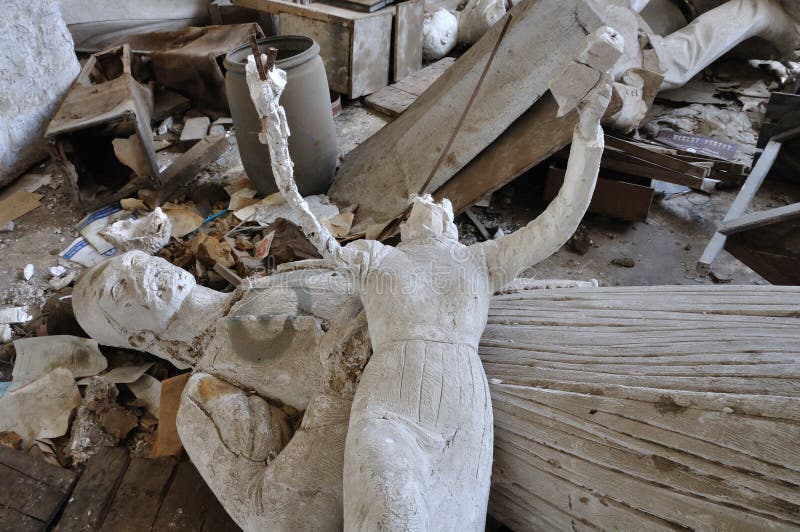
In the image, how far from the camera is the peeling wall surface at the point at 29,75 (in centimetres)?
418

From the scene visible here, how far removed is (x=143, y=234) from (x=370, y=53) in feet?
9.32

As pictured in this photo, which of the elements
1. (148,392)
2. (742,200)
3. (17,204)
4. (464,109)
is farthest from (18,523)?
(742,200)

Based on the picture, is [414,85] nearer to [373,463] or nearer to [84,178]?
[84,178]

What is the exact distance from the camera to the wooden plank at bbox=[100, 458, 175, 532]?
6.89 ft

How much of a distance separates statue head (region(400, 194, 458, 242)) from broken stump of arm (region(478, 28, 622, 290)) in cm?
17

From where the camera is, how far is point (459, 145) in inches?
138

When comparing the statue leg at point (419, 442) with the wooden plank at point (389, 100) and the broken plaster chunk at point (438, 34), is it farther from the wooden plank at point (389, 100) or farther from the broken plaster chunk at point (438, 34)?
the broken plaster chunk at point (438, 34)

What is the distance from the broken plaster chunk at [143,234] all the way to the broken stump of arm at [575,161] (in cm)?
267

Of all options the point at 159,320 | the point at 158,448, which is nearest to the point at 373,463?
the point at 159,320

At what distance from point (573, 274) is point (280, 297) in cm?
227

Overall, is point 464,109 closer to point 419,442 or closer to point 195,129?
point 419,442

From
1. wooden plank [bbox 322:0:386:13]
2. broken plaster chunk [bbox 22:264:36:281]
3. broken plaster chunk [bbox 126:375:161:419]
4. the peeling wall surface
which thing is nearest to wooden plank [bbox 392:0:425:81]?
wooden plank [bbox 322:0:386:13]

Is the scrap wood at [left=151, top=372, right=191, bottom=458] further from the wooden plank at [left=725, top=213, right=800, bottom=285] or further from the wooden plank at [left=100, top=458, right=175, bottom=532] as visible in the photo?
the wooden plank at [left=725, top=213, right=800, bottom=285]

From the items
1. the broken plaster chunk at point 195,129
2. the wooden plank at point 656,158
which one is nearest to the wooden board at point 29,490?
the broken plaster chunk at point 195,129
